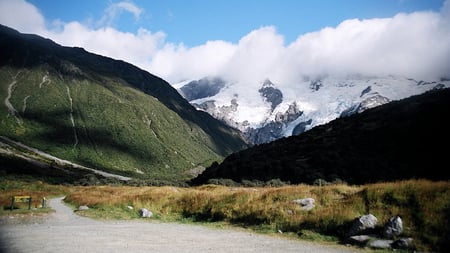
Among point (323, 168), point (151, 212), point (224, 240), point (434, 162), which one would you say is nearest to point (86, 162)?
point (323, 168)

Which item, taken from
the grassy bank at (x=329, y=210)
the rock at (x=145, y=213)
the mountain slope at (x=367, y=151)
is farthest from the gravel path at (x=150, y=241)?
the mountain slope at (x=367, y=151)

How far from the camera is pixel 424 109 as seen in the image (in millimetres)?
82125

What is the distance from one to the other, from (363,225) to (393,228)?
1.15 m

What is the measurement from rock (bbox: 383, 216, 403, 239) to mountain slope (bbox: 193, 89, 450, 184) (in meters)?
47.9

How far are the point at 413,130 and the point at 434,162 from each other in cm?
1187

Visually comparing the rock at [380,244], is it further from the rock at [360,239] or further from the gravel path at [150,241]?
the gravel path at [150,241]

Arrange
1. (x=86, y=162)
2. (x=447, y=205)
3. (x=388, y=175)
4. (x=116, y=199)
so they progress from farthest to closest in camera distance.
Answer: (x=86, y=162) < (x=388, y=175) < (x=116, y=199) < (x=447, y=205)

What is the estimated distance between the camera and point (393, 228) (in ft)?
46.0

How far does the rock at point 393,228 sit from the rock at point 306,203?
518cm

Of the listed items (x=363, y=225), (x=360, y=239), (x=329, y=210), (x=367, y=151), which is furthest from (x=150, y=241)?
(x=367, y=151)

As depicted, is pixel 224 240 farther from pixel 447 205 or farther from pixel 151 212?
pixel 151 212

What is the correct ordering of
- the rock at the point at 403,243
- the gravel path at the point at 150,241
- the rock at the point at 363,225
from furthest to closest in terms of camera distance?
the rock at the point at 363,225, the gravel path at the point at 150,241, the rock at the point at 403,243

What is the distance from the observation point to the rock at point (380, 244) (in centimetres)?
1322

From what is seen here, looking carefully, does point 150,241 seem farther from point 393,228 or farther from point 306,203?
point 393,228
